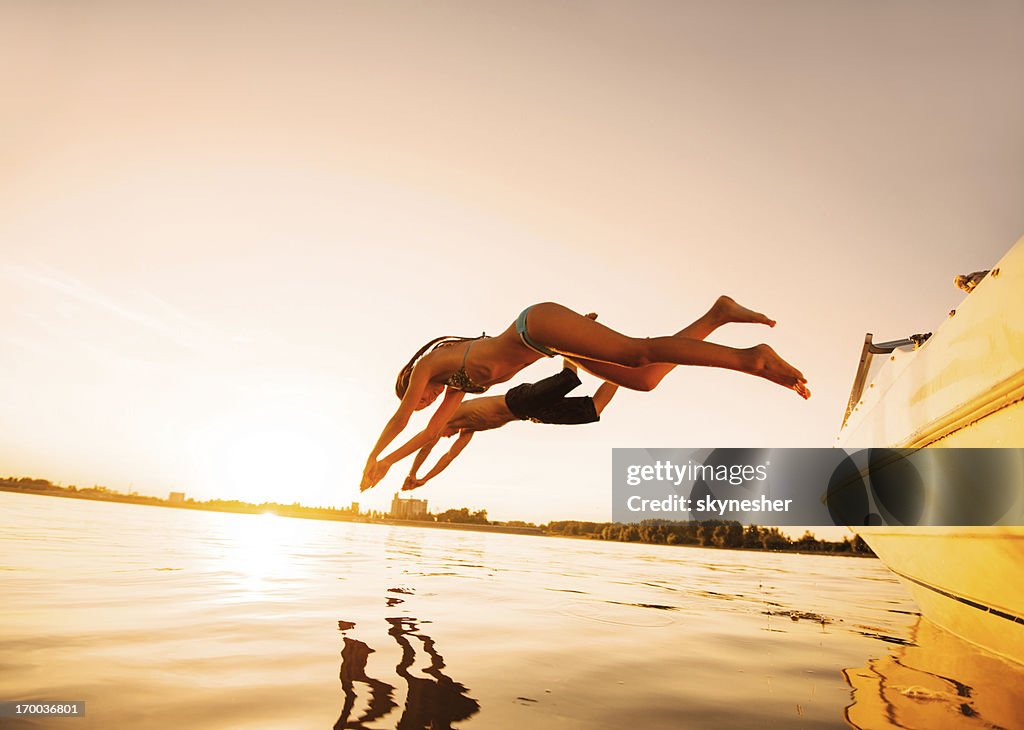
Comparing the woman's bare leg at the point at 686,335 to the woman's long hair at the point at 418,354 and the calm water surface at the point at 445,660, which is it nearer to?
the woman's long hair at the point at 418,354

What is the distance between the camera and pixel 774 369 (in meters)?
4.07

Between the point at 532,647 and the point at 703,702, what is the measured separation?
139 cm

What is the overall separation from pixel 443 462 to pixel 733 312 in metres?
3.30

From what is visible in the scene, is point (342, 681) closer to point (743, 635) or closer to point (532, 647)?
point (532, 647)

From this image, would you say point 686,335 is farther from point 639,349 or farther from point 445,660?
point 445,660

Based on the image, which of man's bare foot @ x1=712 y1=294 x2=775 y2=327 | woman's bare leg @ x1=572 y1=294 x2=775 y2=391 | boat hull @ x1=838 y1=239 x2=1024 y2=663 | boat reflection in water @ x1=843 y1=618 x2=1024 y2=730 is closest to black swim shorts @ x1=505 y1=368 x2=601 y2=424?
woman's bare leg @ x1=572 y1=294 x2=775 y2=391

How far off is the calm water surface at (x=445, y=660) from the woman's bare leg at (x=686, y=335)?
84.2 inches

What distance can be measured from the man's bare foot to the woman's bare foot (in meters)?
0.77

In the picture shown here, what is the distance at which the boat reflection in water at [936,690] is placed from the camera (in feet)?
9.77

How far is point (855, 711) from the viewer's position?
3127mm

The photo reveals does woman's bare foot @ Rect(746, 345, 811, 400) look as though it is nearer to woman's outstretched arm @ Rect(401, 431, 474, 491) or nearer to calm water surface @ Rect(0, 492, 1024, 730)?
calm water surface @ Rect(0, 492, 1024, 730)

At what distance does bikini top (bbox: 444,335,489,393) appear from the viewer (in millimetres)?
4977

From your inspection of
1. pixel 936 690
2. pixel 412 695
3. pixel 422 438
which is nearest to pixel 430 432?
pixel 422 438

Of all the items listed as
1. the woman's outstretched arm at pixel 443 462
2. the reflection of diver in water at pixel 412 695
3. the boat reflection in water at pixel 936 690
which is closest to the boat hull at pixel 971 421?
the boat reflection in water at pixel 936 690
